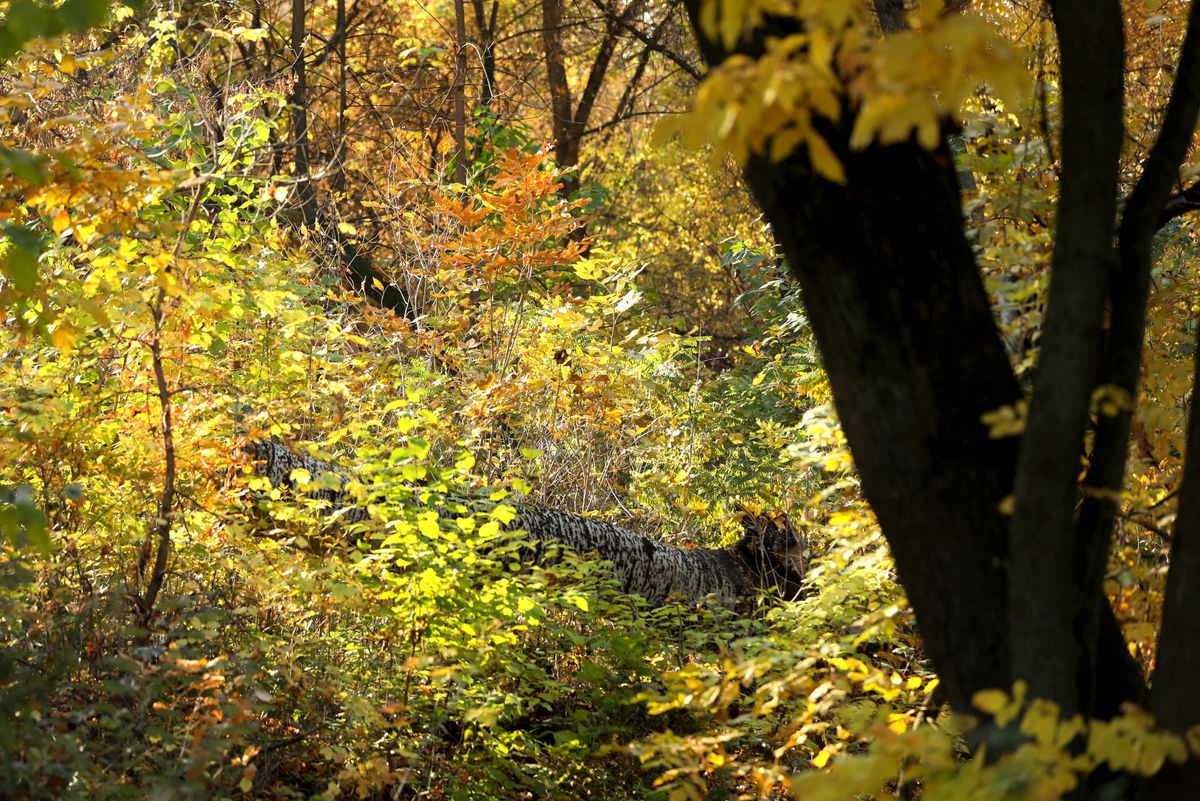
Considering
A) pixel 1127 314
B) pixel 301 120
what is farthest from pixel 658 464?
pixel 301 120

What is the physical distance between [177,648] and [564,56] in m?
12.0

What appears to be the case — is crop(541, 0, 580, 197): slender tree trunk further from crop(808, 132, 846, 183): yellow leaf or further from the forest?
crop(808, 132, 846, 183): yellow leaf

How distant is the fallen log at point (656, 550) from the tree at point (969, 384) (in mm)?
2603

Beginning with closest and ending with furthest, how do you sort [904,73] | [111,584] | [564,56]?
[904,73] → [111,584] → [564,56]

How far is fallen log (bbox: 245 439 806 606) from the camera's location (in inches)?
202

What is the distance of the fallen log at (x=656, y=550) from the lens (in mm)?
5141

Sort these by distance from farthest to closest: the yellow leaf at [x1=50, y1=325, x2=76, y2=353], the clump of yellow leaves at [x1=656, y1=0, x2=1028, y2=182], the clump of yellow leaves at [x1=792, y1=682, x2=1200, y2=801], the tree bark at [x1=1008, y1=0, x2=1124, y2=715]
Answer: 1. the yellow leaf at [x1=50, y1=325, x2=76, y2=353]
2. the tree bark at [x1=1008, y1=0, x2=1124, y2=715]
3. the clump of yellow leaves at [x1=792, y1=682, x2=1200, y2=801]
4. the clump of yellow leaves at [x1=656, y1=0, x2=1028, y2=182]

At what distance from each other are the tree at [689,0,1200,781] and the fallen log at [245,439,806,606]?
2603 mm

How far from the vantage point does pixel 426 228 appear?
7.87 meters

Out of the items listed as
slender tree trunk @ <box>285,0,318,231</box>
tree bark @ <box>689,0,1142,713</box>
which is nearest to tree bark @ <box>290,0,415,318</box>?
slender tree trunk @ <box>285,0,318,231</box>

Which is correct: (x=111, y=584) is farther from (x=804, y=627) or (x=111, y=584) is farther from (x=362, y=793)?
(x=804, y=627)

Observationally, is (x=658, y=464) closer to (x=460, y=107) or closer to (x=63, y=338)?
(x=63, y=338)

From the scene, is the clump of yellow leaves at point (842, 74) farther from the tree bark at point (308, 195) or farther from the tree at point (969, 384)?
the tree bark at point (308, 195)

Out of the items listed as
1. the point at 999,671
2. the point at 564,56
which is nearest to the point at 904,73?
the point at 999,671
